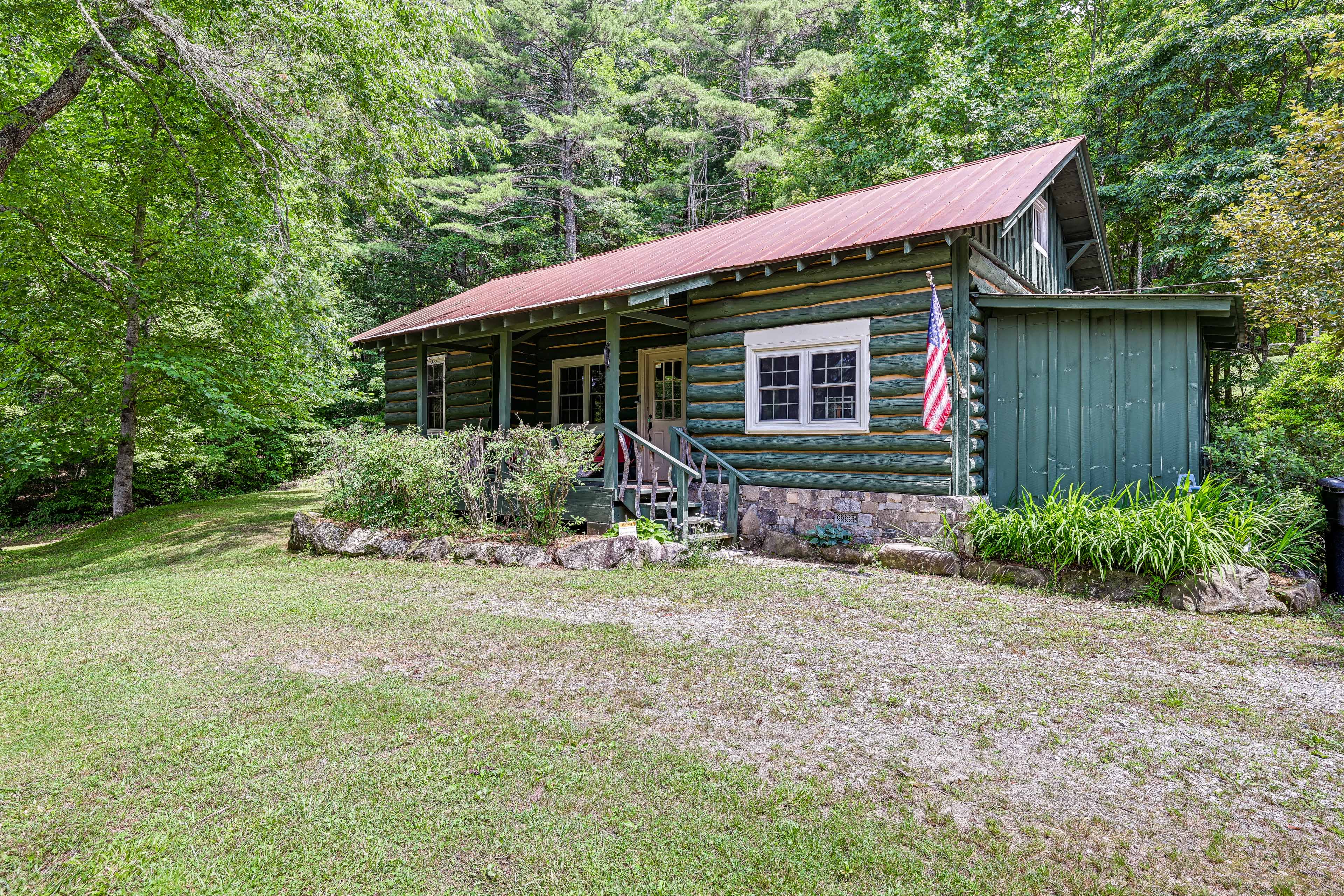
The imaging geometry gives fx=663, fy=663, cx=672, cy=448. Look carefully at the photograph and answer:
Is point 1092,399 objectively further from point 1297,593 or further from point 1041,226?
point 1041,226

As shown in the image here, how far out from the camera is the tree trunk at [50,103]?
28.4ft

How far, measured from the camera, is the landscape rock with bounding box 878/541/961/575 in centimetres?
746

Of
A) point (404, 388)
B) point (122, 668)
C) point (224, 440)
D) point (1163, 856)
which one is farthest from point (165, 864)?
point (224, 440)

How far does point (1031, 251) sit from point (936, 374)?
551cm

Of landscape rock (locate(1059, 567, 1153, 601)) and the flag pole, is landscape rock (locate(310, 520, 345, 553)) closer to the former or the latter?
the flag pole

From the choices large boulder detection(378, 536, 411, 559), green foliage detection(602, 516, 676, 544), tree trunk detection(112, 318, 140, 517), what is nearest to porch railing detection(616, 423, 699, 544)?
green foliage detection(602, 516, 676, 544)

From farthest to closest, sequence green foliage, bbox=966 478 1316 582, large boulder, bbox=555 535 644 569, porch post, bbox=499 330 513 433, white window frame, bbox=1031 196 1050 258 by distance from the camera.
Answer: white window frame, bbox=1031 196 1050 258, porch post, bbox=499 330 513 433, large boulder, bbox=555 535 644 569, green foliage, bbox=966 478 1316 582

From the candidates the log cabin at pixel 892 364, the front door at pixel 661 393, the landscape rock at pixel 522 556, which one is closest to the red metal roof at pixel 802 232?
the log cabin at pixel 892 364

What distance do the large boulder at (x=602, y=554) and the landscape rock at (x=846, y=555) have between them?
7.83 feet

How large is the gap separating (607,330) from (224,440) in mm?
15408

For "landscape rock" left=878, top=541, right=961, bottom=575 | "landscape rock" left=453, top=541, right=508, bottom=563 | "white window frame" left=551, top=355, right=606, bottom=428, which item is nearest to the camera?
"landscape rock" left=878, top=541, right=961, bottom=575

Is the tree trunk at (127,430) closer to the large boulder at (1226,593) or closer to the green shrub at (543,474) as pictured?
the green shrub at (543,474)

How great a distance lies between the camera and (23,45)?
33.1 ft

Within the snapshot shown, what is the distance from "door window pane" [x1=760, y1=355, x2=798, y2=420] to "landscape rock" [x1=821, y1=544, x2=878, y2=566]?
2000mm
